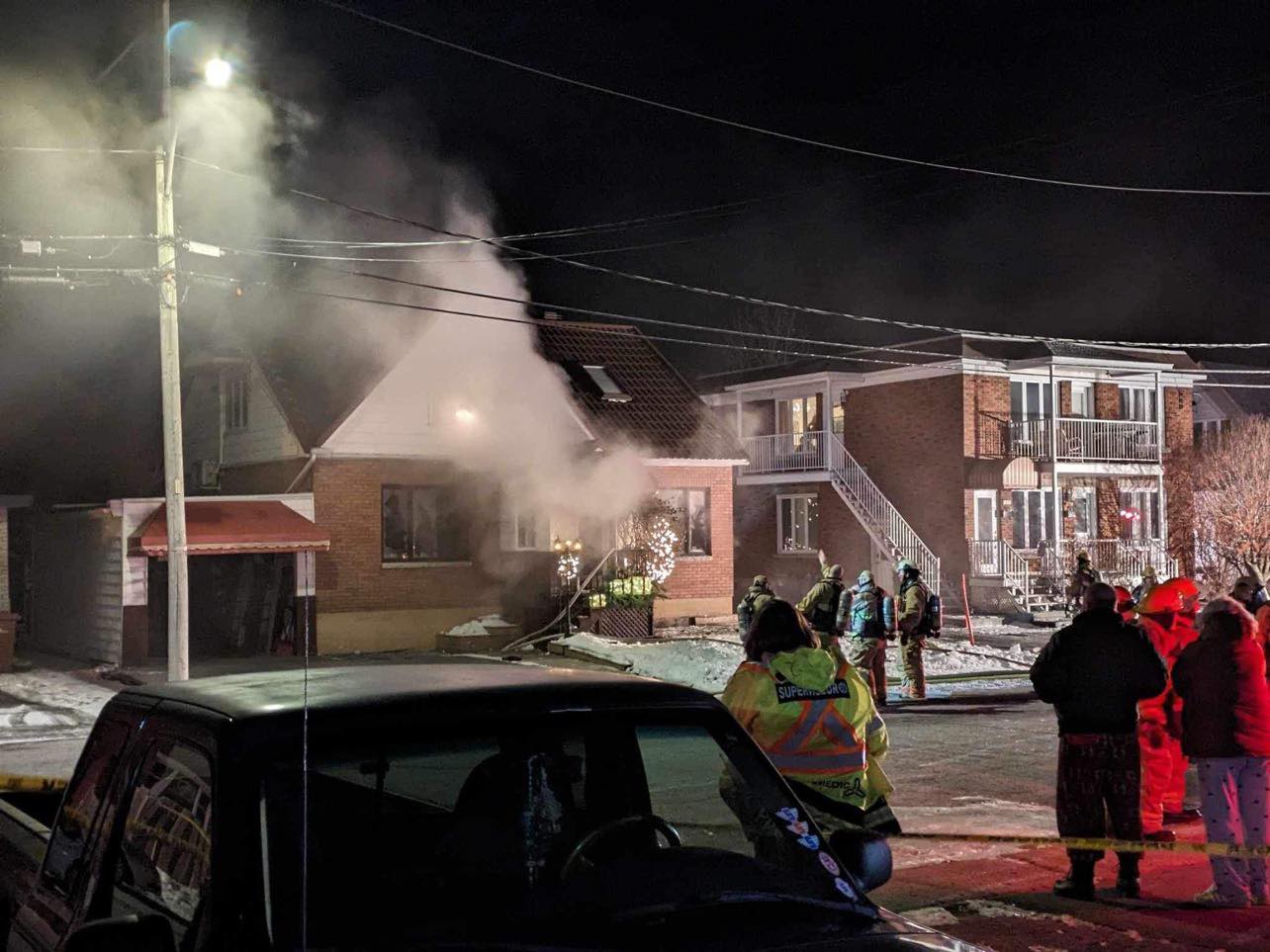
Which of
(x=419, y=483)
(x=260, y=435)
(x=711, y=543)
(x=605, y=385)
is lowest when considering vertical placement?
(x=711, y=543)

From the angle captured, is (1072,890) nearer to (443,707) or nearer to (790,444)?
(443,707)

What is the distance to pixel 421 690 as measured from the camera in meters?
2.81

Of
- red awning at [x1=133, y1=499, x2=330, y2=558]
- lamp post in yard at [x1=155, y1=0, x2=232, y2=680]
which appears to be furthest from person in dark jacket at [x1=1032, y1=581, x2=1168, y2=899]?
red awning at [x1=133, y1=499, x2=330, y2=558]

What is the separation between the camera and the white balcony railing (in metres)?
33.4

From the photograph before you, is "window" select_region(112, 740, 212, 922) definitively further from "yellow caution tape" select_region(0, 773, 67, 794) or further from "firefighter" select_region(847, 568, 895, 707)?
"firefighter" select_region(847, 568, 895, 707)

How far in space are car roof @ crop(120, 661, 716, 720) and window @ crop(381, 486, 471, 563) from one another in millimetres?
20773

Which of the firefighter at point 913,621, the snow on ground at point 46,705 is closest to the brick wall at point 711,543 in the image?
the firefighter at point 913,621

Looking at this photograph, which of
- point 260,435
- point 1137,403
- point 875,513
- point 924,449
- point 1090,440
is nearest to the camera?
point 260,435

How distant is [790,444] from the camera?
36.6 metres

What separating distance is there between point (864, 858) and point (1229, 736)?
4.52 metres

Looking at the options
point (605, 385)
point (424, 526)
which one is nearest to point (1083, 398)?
point (605, 385)

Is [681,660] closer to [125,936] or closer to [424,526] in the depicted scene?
[424,526]

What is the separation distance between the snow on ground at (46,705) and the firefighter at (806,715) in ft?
35.1

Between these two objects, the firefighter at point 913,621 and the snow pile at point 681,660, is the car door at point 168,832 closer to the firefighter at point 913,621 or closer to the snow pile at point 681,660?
the firefighter at point 913,621
